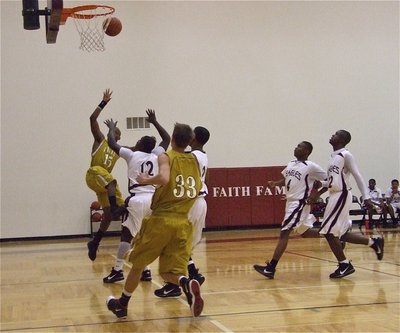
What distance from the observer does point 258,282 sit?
747 centimetres

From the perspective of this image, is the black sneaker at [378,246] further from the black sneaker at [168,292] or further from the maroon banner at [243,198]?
the maroon banner at [243,198]

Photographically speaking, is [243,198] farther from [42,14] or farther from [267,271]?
[42,14]

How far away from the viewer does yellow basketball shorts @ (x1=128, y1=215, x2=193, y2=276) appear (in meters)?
5.32

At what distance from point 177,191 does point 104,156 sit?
399cm

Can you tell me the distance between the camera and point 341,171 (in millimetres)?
7918

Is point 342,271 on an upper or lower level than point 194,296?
lower

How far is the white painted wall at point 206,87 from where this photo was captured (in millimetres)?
15281

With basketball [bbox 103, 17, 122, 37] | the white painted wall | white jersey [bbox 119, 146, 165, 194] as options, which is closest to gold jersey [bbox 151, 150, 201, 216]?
white jersey [bbox 119, 146, 165, 194]

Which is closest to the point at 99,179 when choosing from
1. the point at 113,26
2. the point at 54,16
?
the point at 54,16

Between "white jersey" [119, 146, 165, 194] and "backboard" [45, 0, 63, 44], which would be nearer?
"white jersey" [119, 146, 165, 194]

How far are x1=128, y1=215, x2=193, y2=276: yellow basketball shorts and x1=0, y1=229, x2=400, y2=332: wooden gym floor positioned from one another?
48cm

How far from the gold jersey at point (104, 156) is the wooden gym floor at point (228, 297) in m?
1.49

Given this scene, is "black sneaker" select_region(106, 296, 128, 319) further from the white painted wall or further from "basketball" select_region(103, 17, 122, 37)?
the white painted wall

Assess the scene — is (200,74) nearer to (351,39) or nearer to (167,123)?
(167,123)
